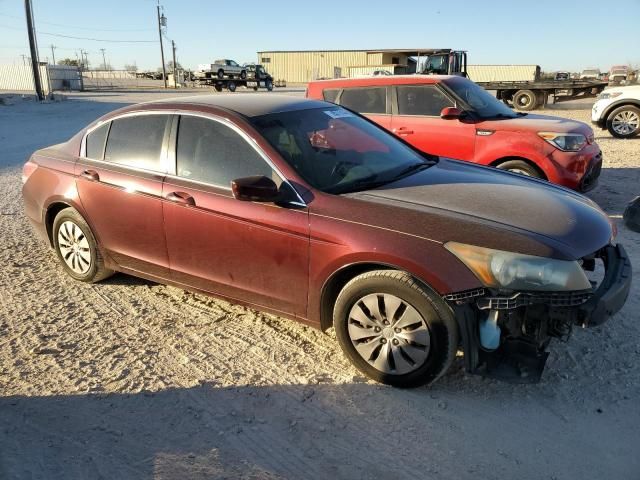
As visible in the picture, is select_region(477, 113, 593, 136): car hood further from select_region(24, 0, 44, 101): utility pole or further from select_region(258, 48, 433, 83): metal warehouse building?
select_region(258, 48, 433, 83): metal warehouse building

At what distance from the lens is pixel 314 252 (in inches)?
125

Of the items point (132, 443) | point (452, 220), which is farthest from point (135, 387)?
point (452, 220)

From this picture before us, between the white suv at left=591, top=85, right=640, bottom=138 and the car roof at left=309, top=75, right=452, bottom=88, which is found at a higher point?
the car roof at left=309, top=75, right=452, bottom=88

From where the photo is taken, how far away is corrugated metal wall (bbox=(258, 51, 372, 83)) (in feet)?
236

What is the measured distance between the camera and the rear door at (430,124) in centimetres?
690

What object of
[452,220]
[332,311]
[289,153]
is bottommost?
[332,311]

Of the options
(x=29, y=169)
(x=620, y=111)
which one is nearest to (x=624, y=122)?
(x=620, y=111)

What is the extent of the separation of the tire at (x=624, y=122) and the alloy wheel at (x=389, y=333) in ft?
42.0

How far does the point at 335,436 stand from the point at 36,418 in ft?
5.46

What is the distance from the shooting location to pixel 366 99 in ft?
25.2

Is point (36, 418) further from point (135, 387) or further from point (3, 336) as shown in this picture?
point (3, 336)

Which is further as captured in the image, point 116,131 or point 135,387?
point 116,131

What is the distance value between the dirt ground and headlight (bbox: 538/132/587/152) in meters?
2.86

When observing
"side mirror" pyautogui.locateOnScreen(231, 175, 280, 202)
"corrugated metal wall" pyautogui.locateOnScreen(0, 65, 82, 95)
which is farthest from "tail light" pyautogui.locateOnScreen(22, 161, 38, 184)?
"corrugated metal wall" pyautogui.locateOnScreen(0, 65, 82, 95)
